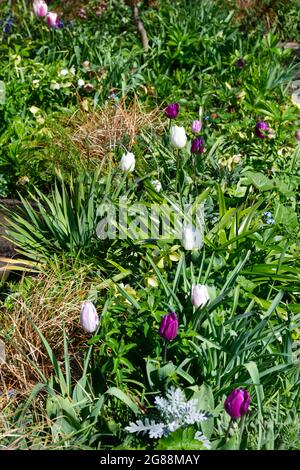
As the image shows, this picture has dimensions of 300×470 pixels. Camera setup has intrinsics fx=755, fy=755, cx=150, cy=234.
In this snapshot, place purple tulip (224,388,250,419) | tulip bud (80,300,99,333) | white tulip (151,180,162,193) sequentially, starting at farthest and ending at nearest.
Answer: white tulip (151,180,162,193) < tulip bud (80,300,99,333) < purple tulip (224,388,250,419)

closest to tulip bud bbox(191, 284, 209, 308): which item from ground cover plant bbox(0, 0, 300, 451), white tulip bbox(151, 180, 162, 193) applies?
ground cover plant bbox(0, 0, 300, 451)

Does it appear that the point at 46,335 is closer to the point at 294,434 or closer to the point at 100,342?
the point at 100,342

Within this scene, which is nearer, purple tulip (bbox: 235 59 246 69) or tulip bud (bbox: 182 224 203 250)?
tulip bud (bbox: 182 224 203 250)

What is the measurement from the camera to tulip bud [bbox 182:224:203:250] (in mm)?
3197

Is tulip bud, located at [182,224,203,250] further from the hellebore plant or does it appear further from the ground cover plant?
the hellebore plant

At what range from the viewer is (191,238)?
320cm

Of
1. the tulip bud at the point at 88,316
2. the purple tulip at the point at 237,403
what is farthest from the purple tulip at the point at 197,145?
the purple tulip at the point at 237,403

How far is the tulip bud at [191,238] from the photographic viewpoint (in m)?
3.20

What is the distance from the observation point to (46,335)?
334 centimetres

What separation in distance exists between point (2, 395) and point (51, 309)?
1.67 feet

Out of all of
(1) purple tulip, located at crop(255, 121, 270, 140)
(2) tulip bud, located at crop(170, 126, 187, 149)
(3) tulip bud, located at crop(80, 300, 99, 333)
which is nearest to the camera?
(3) tulip bud, located at crop(80, 300, 99, 333)

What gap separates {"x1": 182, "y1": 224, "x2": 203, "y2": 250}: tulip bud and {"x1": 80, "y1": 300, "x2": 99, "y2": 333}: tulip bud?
0.57 meters

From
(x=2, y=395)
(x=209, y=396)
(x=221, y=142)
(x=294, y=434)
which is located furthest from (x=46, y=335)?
(x=221, y=142)

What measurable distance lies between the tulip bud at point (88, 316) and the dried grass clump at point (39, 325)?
27cm
